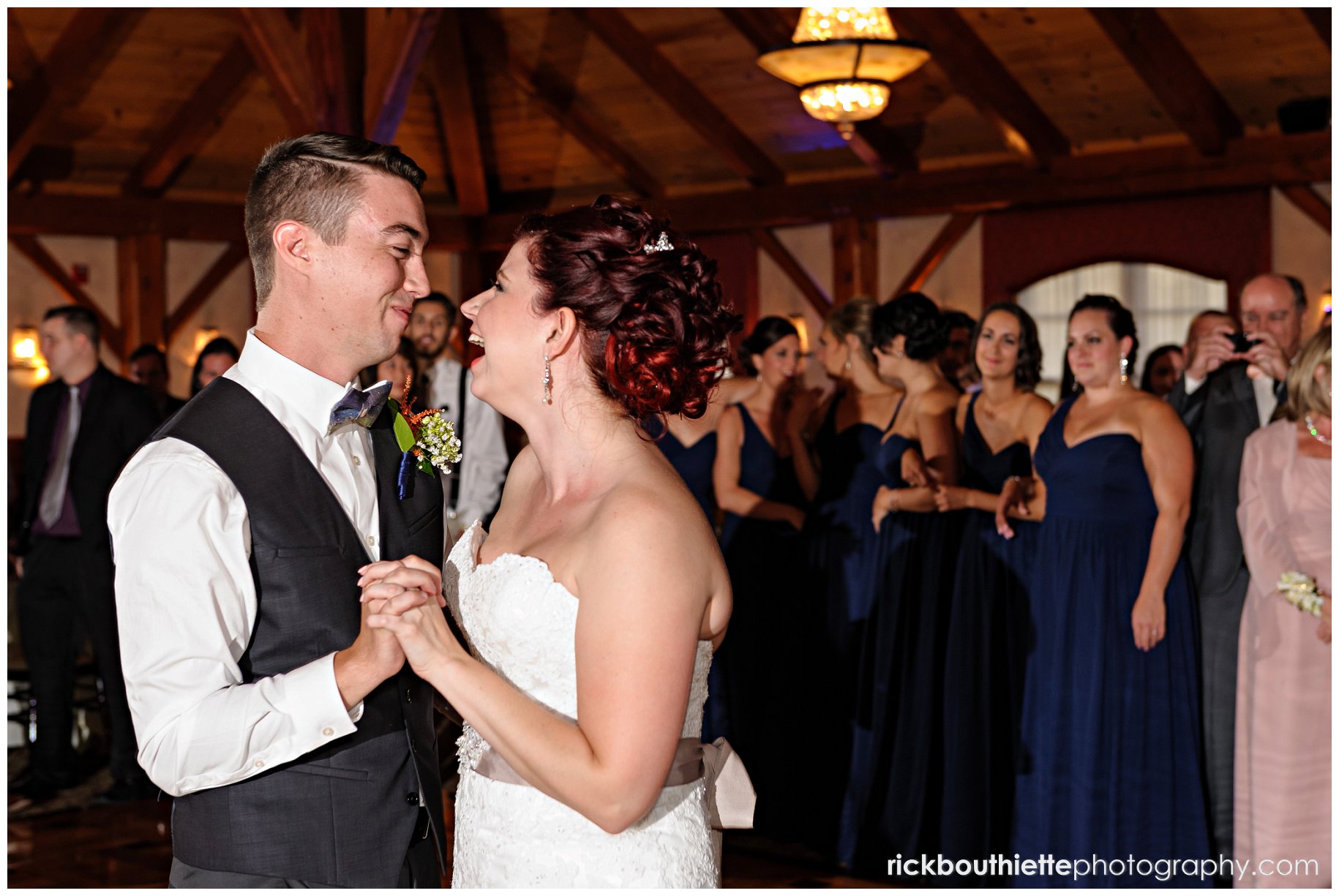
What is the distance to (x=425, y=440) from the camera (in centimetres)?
206

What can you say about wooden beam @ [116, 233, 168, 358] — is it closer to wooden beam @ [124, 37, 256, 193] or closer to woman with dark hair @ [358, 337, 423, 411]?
wooden beam @ [124, 37, 256, 193]

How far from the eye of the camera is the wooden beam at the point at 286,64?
24.5 feet

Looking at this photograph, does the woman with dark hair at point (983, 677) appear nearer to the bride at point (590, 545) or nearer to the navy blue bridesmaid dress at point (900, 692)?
the navy blue bridesmaid dress at point (900, 692)

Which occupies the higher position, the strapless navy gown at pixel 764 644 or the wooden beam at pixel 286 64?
the wooden beam at pixel 286 64

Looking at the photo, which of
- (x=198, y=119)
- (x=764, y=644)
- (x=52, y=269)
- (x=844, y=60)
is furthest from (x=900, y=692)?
(x=52, y=269)

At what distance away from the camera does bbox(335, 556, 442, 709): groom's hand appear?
1562 millimetres

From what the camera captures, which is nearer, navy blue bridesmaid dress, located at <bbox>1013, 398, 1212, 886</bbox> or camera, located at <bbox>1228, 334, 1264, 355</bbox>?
navy blue bridesmaid dress, located at <bbox>1013, 398, 1212, 886</bbox>

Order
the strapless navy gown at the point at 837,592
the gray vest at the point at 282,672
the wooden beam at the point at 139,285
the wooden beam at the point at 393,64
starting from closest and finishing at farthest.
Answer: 1. the gray vest at the point at 282,672
2. the strapless navy gown at the point at 837,592
3. the wooden beam at the point at 393,64
4. the wooden beam at the point at 139,285

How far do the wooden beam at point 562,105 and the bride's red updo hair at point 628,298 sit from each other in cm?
1005

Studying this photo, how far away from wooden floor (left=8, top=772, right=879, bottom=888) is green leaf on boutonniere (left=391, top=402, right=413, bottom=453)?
2542 millimetres

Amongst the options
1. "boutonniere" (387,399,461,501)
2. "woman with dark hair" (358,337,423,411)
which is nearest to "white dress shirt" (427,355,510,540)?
"woman with dark hair" (358,337,423,411)

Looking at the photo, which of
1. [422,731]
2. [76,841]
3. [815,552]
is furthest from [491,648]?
[76,841]

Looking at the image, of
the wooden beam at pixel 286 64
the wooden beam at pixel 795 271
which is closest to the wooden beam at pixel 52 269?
the wooden beam at pixel 286 64

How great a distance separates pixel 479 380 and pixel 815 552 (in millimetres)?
3075
